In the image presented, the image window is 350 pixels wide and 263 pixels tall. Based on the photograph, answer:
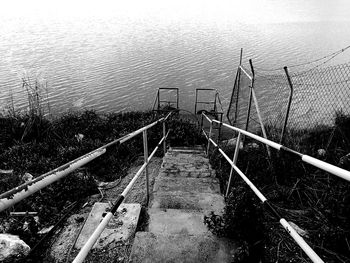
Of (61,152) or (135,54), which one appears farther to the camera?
(135,54)

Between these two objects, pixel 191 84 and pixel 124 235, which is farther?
pixel 191 84

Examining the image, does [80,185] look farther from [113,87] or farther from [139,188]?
[113,87]

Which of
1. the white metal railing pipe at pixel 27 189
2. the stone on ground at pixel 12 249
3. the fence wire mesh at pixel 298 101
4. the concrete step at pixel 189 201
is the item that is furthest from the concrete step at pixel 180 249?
the fence wire mesh at pixel 298 101

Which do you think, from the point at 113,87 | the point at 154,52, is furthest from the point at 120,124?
the point at 154,52

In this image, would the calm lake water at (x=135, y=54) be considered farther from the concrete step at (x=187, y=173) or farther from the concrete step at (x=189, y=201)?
the concrete step at (x=189, y=201)

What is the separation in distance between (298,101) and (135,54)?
466 inches

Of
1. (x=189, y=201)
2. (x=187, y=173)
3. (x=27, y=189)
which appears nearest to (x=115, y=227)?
(x=189, y=201)

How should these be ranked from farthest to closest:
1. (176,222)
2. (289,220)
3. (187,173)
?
(187,173), (289,220), (176,222)

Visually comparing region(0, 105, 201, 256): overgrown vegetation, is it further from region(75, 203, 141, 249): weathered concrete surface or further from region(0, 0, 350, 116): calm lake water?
region(0, 0, 350, 116): calm lake water

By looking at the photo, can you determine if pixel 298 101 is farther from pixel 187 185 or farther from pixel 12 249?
pixel 12 249

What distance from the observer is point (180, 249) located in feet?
7.81

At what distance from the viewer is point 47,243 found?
3.19 metres

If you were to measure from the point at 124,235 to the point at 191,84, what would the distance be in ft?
46.0

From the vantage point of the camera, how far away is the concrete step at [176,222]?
9.41 ft
